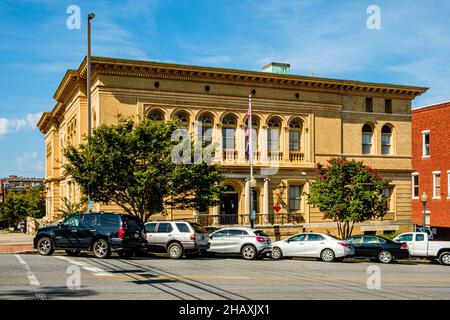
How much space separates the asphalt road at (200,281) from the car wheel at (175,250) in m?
3.06

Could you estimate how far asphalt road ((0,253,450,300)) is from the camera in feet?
48.0

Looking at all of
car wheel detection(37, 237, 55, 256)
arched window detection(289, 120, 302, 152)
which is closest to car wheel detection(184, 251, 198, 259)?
car wheel detection(37, 237, 55, 256)

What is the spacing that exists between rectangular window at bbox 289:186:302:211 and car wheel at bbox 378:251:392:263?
15393mm

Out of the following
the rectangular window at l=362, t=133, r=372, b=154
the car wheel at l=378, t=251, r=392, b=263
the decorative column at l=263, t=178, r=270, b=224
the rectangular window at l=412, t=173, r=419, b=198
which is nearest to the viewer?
the car wheel at l=378, t=251, r=392, b=263

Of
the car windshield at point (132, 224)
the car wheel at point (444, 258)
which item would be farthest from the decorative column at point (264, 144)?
the car windshield at point (132, 224)

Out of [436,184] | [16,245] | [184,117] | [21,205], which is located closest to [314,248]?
[184,117]

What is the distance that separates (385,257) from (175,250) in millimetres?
9676

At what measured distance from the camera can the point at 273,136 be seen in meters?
43.3

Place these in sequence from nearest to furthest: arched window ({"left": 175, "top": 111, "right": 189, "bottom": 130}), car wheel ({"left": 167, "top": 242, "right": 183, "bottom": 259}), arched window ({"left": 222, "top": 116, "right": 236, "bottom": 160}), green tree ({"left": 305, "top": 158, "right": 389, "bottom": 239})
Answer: car wheel ({"left": 167, "top": 242, "right": 183, "bottom": 259}) < green tree ({"left": 305, "top": 158, "right": 389, "bottom": 239}) < arched window ({"left": 175, "top": 111, "right": 189, "bottom": 130}) < arched window ({"left": 222, "top": 116, "right": 236, "bottom": 160})

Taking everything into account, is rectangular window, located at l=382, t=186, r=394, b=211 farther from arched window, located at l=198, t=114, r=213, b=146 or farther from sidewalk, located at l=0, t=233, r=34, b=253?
sidewalk, located at l=0, t=233, r=34, b=253

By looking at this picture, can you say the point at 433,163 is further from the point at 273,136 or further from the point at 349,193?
the point at 349,193
